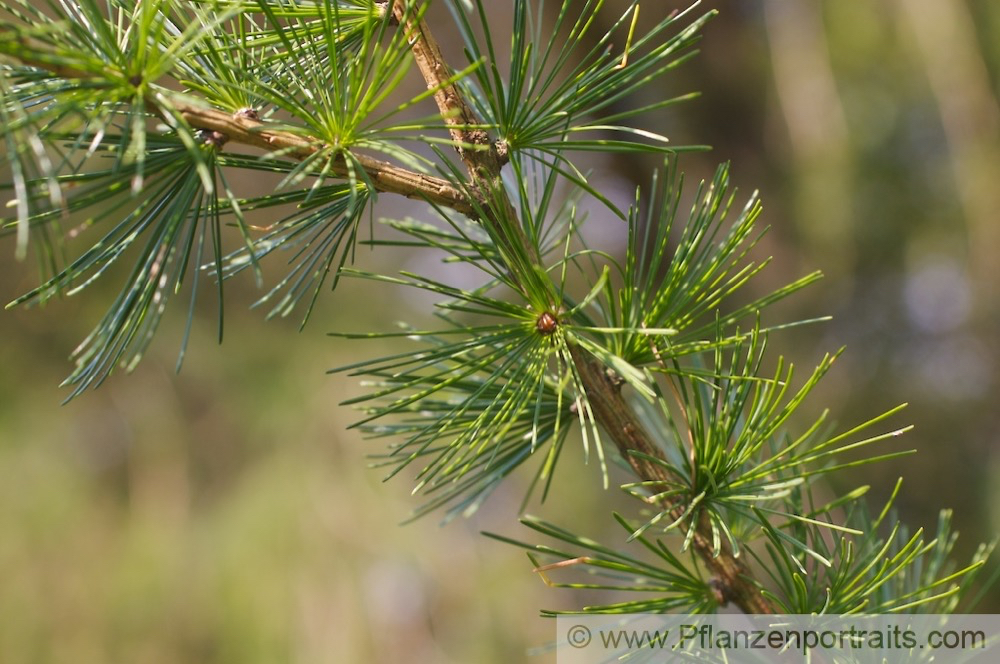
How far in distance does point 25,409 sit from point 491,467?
4.85ft

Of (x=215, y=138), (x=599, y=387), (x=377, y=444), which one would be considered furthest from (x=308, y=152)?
(x=377, y=444)

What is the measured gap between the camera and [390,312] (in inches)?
69.2

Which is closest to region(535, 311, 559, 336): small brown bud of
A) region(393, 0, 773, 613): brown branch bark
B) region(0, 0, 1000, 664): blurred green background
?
region(393, 0, 773, 613): brown branch bark

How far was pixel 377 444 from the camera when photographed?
1.52 meters

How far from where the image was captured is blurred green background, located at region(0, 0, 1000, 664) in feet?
4.33

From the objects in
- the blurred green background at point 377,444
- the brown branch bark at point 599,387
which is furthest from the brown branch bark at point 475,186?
the blurred green background at point 377,444

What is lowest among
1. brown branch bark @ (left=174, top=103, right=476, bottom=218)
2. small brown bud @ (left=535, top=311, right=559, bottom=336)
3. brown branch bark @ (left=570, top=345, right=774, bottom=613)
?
brown branch bark @ (left=570, top=345, right=774, bottom=613)

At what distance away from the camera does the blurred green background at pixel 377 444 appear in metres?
1.32

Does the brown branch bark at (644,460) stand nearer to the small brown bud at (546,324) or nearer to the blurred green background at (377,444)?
the small brown bud at (546,324)

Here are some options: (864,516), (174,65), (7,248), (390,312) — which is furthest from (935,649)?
(7,248)

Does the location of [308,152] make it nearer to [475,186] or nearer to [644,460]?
[475,186]

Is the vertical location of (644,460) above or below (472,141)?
below

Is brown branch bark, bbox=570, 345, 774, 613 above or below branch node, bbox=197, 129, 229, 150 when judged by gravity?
below

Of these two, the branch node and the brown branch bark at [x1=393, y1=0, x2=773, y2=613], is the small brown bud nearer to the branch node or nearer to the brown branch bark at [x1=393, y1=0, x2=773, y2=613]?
the brown branch bark at [x1=393, y1=0, x2=773, y2=613]
